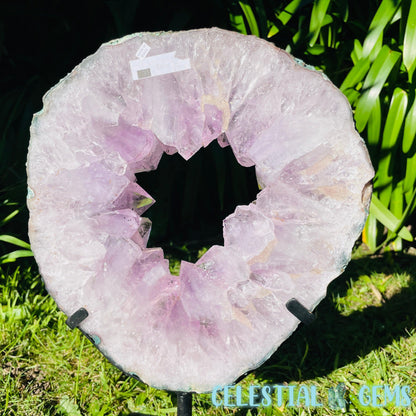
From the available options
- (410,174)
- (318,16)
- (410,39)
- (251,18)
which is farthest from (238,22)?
(410,174)

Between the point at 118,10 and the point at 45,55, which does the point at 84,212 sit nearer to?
the point at 118,10

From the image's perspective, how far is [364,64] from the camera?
1.60 meters

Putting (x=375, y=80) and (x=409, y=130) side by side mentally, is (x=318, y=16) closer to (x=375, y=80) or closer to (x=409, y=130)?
(x=375, y=80)

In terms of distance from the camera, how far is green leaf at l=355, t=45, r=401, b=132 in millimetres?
1551

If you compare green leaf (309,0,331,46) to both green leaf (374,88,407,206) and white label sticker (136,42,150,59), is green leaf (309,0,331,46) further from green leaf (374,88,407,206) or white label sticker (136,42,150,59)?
white label sticker (136,42,150,59)

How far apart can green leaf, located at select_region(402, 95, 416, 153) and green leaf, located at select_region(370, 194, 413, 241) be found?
0.20 metres

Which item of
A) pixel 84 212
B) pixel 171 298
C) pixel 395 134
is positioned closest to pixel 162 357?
pixel 171 298

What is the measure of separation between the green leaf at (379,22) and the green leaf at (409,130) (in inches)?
8.1

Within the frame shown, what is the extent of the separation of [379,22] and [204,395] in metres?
1.11

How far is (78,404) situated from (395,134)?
1150 mm

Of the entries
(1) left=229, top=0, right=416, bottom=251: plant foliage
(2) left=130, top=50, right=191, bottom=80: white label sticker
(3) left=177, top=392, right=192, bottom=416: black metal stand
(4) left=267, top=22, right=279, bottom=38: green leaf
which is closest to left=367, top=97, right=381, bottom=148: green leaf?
(1) left=229, top=0, right=416, bottom=251: plant foliage

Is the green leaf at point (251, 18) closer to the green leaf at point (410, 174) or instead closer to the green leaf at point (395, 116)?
the green leaf at point (395, 116)

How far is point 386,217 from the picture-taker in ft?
5.62

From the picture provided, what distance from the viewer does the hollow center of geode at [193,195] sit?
194 centimetres
